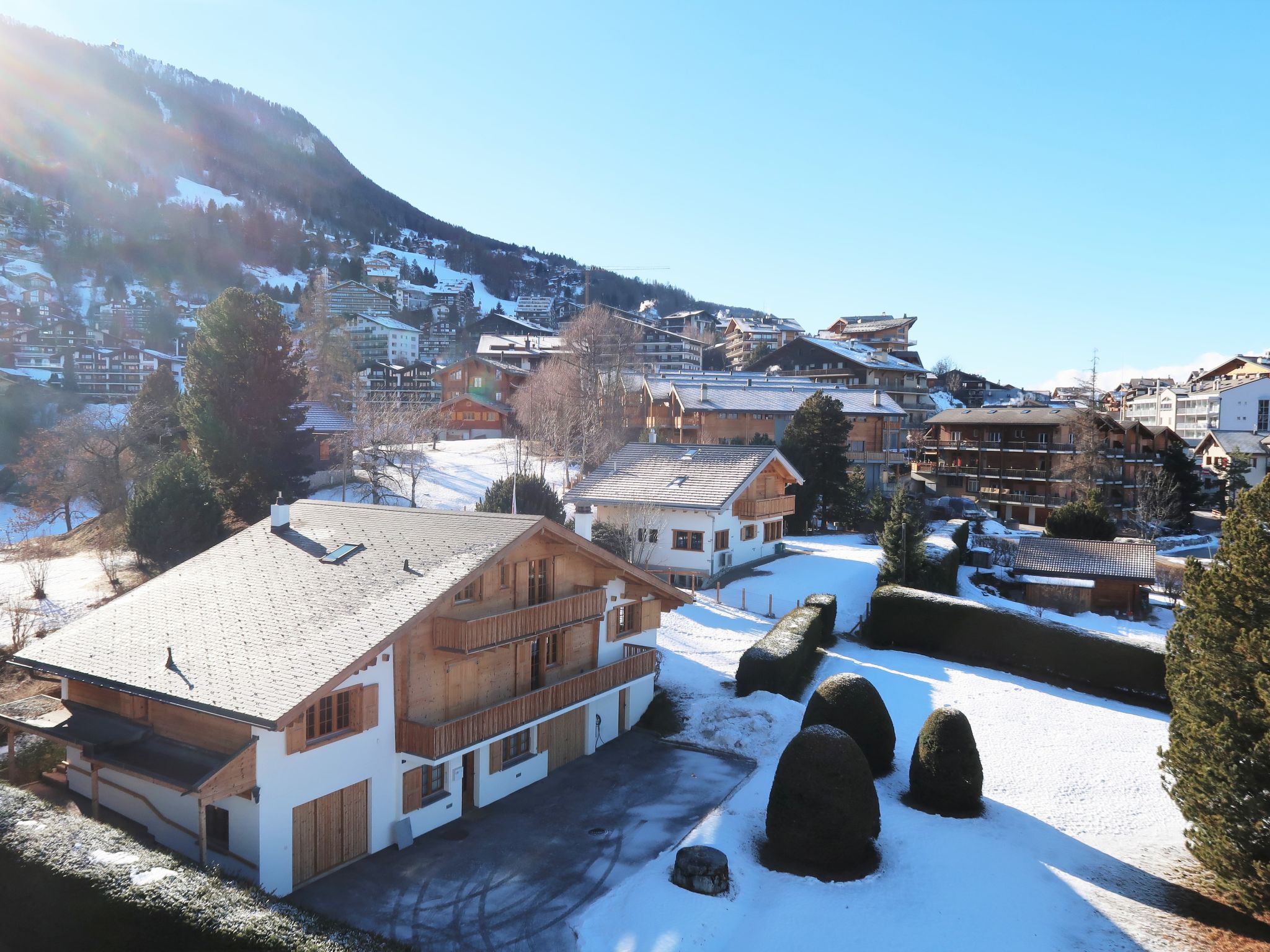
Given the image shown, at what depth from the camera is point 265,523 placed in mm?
22250

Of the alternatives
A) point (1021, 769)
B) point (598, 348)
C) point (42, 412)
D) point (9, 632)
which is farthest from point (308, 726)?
point (42, 412)

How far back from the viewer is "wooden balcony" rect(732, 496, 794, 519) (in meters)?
41.4

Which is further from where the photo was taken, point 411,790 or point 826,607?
point 826,607

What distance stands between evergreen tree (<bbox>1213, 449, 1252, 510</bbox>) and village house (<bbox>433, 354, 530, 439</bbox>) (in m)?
68.4

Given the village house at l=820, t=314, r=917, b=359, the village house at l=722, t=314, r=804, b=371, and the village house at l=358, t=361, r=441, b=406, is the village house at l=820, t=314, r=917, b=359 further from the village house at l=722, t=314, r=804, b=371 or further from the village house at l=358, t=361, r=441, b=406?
the village house at l=358, t=361, r=441, b=406

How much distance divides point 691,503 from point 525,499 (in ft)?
27.3

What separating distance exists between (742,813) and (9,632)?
23.4 meters

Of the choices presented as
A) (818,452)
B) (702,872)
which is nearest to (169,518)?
(702,872)

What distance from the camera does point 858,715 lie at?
21.0 meters

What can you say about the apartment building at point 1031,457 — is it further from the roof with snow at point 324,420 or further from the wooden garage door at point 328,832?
the wooden garage door at point 328,832

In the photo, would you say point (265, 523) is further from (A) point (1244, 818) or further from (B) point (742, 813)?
(A) point (1244, 818)

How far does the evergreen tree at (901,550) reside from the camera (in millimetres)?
39750

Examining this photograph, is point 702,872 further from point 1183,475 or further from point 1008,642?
point 1183,475

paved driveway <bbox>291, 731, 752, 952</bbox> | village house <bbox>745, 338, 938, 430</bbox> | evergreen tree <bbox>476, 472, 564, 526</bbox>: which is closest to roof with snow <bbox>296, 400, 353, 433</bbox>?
evergreen tree <bbox>476, 472, 564, 526</bbox>
